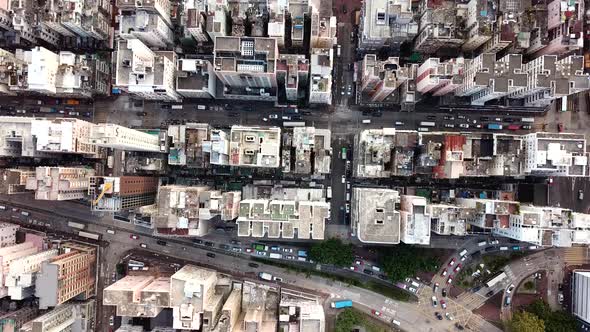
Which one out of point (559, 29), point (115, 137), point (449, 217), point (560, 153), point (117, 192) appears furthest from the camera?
point (559, 29)

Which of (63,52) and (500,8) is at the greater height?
(500,8)

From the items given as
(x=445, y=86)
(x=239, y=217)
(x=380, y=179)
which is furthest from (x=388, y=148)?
(x=239, y=217)

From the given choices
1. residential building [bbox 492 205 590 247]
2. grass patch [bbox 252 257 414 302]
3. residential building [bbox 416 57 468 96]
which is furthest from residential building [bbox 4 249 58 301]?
residential building [bbox 492 205 590 247]

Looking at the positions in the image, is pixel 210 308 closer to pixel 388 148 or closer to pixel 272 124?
pixel 272 124

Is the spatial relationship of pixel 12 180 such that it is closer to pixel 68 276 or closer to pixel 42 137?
pixel 42 137

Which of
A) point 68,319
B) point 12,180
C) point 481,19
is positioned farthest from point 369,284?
point 12,180

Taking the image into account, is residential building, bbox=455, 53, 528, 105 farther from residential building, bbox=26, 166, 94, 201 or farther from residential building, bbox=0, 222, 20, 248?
residential building, bbox=0, 222, 20, 248

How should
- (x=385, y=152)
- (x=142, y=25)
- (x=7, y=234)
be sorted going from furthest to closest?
(x=7, y=234)
(x=385, y=152)
(x=142, y=25)

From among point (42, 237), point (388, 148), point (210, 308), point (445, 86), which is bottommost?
point (210, 308)
